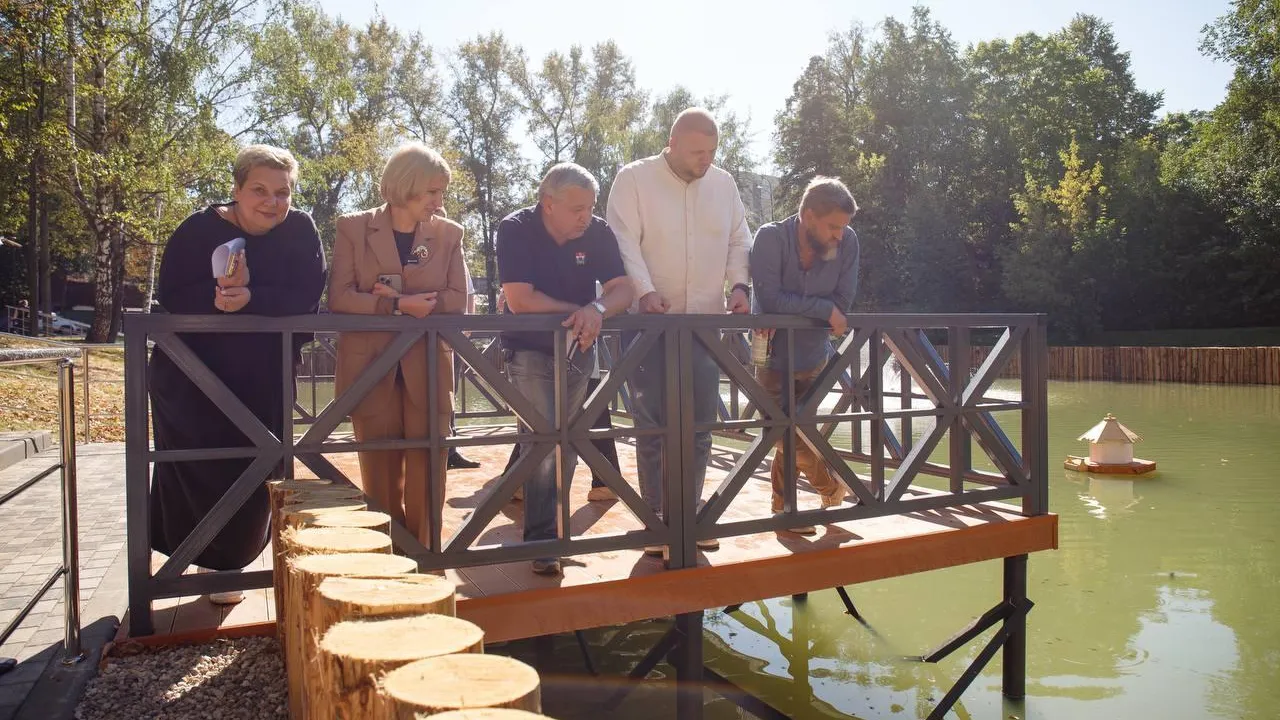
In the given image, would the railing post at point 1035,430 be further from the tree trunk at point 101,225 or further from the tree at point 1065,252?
the tree at point 1065,252

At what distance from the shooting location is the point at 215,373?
3281 mm

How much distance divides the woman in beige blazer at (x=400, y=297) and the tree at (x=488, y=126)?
1352 inches

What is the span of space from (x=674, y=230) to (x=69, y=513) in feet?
8.30

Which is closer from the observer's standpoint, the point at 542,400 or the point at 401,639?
the point at 401,639

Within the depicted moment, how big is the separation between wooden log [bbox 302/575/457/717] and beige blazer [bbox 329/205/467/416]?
1.44 meters

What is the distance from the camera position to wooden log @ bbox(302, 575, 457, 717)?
1.85 m

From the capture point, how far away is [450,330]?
11.1 ft

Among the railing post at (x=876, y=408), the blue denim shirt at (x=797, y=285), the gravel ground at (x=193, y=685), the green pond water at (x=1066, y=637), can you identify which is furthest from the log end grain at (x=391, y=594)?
the green pond water at (x=1066, y=637)

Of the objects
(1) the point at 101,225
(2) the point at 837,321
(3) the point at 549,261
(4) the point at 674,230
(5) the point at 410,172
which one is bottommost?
(2) the point at 837,321

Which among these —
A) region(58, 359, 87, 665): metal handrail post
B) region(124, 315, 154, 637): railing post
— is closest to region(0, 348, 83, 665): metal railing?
region(58, 359, 87, 665): metal handrail post

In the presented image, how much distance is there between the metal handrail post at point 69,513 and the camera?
316 cm

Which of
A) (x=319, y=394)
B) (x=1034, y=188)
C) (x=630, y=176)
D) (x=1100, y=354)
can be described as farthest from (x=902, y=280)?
(x=630, y=176)

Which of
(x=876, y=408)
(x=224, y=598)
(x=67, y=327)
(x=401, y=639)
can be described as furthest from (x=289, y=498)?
(x=67, y=327)

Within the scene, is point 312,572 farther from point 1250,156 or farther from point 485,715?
point 1250,156
